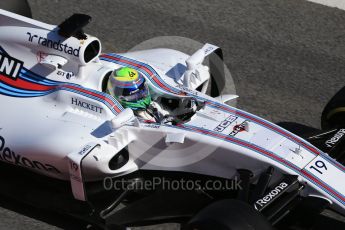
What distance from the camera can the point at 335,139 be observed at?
5.94 m

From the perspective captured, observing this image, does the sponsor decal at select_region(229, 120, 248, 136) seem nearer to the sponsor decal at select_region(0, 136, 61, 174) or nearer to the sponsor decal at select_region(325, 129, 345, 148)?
the sponsor decal at select_region(325, 129, 345, 148)

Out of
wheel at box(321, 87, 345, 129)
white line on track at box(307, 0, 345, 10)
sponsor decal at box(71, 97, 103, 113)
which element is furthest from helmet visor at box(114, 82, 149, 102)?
white line on track at box(307, 0, 345, 10)

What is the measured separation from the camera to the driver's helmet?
19.6 ft

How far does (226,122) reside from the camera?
5895 millimetres

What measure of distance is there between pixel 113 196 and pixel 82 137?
57cm

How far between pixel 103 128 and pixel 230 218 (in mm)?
1555

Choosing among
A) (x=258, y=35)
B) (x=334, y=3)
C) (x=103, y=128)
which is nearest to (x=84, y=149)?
(x=103, y=128)

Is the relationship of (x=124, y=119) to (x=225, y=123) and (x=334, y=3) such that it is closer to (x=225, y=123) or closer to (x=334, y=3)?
(x=225, y=123)

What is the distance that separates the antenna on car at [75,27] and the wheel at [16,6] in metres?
1.47

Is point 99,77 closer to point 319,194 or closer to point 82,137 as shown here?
point 82,137

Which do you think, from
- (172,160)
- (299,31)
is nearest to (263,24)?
(299,31)

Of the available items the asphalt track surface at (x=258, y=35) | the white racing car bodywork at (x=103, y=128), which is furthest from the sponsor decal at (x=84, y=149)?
the asphalt track surface at (x=258, y=35)

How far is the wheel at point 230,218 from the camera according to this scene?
4.79 m

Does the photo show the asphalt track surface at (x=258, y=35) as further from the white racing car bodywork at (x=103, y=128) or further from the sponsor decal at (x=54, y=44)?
the sponsor decal at (x=54, y=44)
